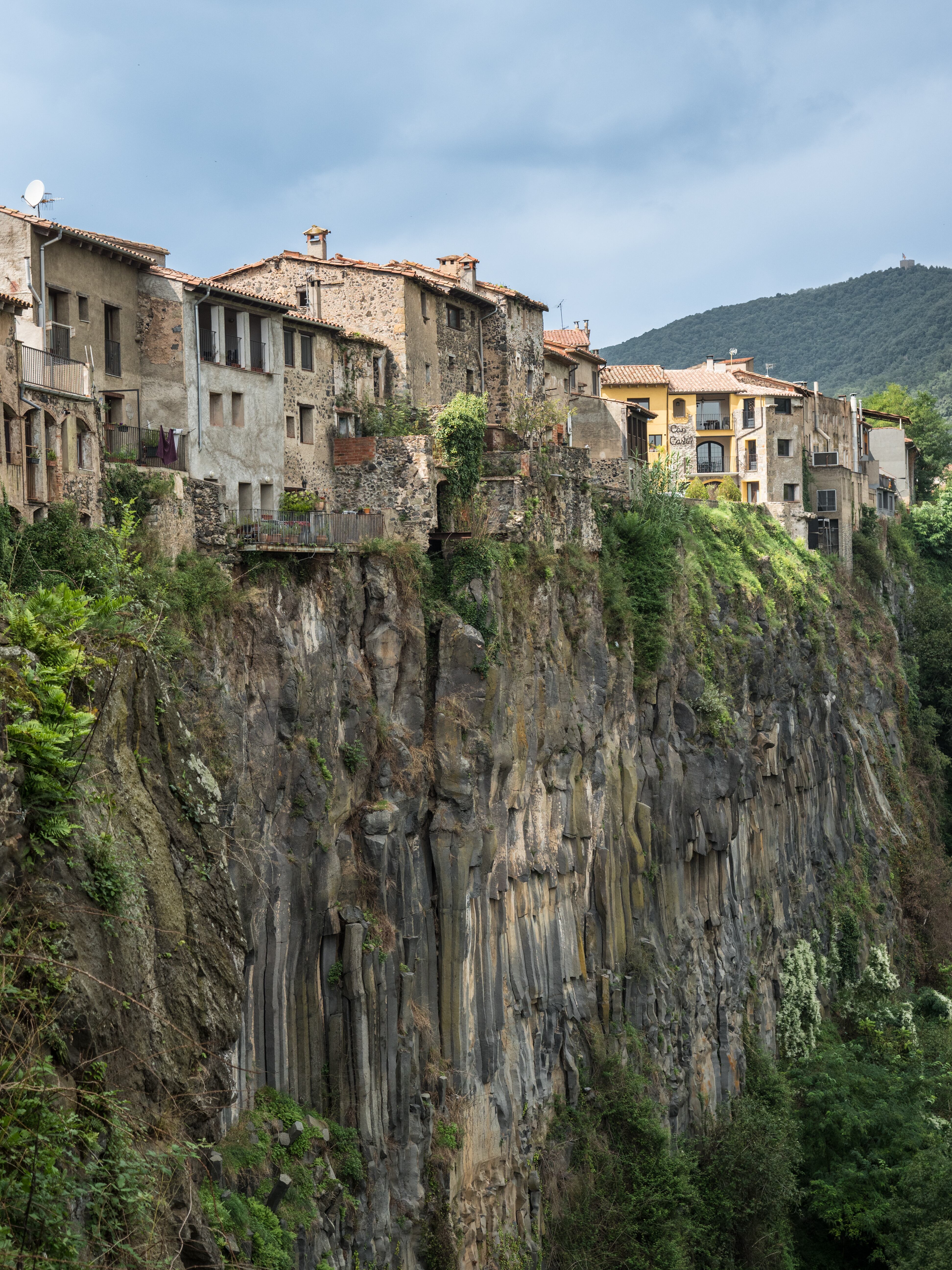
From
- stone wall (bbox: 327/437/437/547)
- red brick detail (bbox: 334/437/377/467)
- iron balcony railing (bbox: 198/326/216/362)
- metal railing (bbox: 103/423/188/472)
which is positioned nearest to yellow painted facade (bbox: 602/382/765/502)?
red brick detail (bbox: 334/437/377/467)

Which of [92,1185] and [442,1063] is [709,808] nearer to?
[442,1063]

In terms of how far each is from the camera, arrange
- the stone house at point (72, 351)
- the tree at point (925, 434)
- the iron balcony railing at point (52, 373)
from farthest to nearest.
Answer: the tree at point (925, 434), the iron balcony railing at point (52, 373), the stone house at point (72, 351)

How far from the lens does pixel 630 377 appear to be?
268 feet

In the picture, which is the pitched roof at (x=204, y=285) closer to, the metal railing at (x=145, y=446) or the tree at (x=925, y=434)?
the metal railing at (x=145, y=446)

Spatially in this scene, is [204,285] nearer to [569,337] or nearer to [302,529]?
[302,529]

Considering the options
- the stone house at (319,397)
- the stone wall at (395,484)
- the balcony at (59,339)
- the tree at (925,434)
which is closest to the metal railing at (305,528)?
the stone wall at (395,484)

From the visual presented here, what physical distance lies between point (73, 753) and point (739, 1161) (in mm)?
37650

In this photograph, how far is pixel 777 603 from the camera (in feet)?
218

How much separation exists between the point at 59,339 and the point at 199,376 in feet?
14.3

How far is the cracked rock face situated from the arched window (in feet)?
98.9

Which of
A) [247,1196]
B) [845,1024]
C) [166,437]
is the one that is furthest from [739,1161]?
[166,437]

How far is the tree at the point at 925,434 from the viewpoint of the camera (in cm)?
11306

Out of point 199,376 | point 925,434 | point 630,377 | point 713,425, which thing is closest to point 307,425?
point 199,376

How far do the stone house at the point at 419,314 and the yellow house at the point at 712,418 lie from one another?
2721cm
